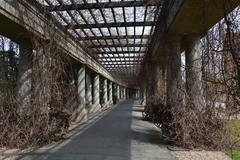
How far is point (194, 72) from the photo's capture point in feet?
35.4

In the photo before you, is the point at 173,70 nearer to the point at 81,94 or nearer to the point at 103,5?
the point at 103,5

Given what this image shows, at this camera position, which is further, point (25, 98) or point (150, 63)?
point (150, 63)

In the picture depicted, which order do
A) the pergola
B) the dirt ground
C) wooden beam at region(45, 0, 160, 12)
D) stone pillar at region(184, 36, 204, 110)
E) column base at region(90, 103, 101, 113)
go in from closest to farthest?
the dirt ground, stone pillar at region(184, 36, 204, 110), wooden beam at region(45, 0, 160, 12), the pergola, column base at region(90, 103, 101, 113)

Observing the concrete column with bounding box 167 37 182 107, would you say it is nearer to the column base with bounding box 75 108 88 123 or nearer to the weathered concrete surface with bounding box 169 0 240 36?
the weathered concrete surface with bounding box 169 0 240 36

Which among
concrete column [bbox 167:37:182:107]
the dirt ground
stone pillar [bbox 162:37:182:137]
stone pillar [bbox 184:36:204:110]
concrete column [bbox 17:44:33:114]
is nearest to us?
the dirt ground

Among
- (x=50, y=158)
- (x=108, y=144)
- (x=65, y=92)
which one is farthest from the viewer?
(x=65, y=92)

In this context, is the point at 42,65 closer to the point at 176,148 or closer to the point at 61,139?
the point at 61,139

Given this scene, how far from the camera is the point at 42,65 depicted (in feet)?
35.0

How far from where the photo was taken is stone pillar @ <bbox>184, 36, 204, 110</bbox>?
1044cm

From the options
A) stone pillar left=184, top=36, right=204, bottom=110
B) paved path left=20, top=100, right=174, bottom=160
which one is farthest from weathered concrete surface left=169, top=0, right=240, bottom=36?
paved path left=20, top=100, right=174, bottom=160

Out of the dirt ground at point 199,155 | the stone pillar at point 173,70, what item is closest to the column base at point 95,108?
the stone pillar at point 173,70

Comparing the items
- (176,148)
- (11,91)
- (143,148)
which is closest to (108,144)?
(143,148)

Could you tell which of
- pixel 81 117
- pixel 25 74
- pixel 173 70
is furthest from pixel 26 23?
pixel 81 117

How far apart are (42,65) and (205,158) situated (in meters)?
5.35
